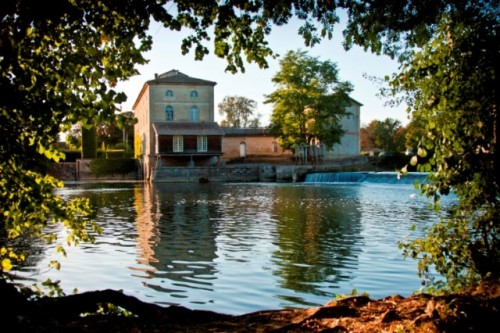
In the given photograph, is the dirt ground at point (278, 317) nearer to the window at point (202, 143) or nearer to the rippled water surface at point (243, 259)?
the rippled water surface at point (243, 259)

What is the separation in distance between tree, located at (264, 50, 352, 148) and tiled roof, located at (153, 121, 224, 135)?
18.6ft

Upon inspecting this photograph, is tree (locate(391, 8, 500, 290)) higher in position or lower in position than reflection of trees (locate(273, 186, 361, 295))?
higher

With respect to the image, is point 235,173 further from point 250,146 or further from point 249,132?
point 249,132

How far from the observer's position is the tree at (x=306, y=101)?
4572 cm

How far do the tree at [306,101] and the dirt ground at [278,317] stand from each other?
4201 centimetres

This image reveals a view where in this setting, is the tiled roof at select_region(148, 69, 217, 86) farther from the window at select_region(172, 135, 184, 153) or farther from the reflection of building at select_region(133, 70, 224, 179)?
the window at select_region(172, 135, 184, 153)

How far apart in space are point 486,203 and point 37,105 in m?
3.43

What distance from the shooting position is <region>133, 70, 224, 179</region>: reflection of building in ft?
154

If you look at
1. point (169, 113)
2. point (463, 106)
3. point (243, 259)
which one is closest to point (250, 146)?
point (169, 113)

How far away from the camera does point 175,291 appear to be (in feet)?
23.8

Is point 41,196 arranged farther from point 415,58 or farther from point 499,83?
point 499,83

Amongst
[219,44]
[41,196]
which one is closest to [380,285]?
[219,44]

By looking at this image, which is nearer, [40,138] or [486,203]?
[40,138]

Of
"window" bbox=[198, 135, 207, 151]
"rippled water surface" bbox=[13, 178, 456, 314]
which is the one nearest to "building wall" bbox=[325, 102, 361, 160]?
"window" bbox=[198, 135, 207, 151]
